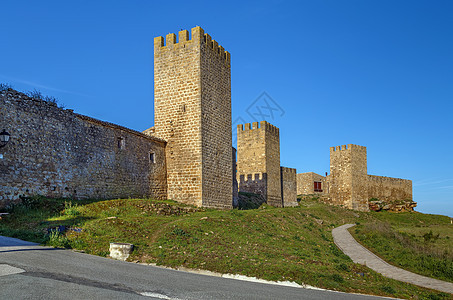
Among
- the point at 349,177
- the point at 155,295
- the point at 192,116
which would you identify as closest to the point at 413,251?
the point at 192,116

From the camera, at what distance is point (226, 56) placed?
86.1 ft

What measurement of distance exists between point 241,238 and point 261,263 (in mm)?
2887

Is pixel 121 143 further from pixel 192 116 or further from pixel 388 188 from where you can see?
pixel 388 188

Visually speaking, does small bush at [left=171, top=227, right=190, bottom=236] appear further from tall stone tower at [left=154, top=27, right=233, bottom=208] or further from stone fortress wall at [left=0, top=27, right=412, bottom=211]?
tall stone tower at [left=154, top=27, right=233, bottom=208]

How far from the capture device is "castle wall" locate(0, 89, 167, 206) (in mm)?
15148

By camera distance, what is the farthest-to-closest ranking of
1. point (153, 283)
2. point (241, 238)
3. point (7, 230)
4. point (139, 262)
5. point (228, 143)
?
1. point (228, 143)
2. point (241, 238)
3. point (7, 230)
4. point (139, 262)
5. point (153, 283)

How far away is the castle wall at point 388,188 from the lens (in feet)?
150

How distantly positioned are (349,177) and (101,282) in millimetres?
38637

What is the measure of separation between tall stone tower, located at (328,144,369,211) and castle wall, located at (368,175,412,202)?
6.18ft

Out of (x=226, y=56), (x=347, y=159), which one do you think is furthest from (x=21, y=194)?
(x=347, y=159)

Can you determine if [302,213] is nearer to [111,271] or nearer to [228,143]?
[228,143]

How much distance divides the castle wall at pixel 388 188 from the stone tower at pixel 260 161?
45.0ft

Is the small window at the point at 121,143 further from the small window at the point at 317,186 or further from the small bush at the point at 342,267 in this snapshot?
the small window at the point at 317,186

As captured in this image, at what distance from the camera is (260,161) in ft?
121
